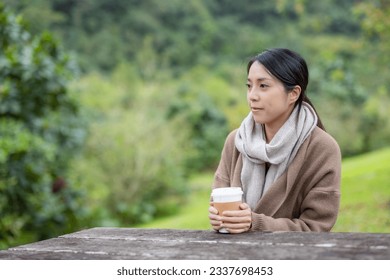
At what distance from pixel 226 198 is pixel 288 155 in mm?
389

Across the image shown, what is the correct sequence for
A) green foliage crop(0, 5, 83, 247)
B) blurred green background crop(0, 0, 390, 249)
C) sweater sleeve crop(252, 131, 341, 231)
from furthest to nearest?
blurred green background crop(0, 0, 390, 249) < green foliage crop(0, 5, 83, 247) < sweater sleeve crop(252, 131, 341, 231)

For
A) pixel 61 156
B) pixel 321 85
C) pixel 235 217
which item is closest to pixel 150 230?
pixel 235 217

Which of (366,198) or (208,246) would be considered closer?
(208,246)

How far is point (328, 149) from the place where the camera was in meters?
A: 2.22

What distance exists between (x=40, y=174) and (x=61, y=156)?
1.44m

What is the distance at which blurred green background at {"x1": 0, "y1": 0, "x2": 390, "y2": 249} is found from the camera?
604cm

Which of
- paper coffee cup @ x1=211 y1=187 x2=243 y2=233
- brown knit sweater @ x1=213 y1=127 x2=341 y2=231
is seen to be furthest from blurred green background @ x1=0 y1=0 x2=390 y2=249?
paper coffee cup @ x1=211 y1=187 x2=243 y2=233

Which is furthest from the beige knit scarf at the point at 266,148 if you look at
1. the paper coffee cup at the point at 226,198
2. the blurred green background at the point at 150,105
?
the blurred green background at the point at 150,105

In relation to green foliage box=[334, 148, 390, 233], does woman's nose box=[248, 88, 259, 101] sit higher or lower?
higher

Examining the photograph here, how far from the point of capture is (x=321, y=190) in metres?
2.19

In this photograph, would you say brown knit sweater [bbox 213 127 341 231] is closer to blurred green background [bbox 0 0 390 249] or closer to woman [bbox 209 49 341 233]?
woman [bbox 209 49 341 233]

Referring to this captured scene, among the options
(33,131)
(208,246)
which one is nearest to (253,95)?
(208,246)

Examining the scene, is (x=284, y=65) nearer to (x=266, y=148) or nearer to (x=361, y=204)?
(x=266, y=148)
